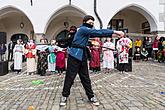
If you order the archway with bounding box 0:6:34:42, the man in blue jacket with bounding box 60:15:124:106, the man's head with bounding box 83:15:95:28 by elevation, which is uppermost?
the archway with bounding box 0:6:34:42

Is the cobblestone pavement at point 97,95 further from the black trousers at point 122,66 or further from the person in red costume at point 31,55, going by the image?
the person in red costume at point 31,55

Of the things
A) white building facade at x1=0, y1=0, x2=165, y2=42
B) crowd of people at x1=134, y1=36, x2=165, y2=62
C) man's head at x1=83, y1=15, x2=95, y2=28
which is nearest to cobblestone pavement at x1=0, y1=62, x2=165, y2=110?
man's head at x1=83, y1=15, x2=95, y2=28

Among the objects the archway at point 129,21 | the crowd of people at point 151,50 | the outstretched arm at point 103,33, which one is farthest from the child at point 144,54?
the outstretched arm at point 103,33

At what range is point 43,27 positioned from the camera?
17625mm

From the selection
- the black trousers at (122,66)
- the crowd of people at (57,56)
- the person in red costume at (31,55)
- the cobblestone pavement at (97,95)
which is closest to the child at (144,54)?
the crowd of people at (57,56)

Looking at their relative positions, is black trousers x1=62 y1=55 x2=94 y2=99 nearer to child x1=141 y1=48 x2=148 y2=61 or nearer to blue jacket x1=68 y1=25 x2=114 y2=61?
blue jacket x1=68 y1=25 x2=114 y2=61

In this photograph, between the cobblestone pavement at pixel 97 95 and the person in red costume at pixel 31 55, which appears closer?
the cobblestone pavement at pixel 97 95

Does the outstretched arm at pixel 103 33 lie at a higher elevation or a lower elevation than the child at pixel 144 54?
higher

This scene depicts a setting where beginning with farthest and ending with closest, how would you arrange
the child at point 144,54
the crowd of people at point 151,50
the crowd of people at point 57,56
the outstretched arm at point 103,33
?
the child at point 144,54
the crowd of people at point 151,50
the crowd of people at point 57,56
the outstretched arm at point 103,33

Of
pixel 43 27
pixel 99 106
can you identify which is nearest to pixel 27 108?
pixel 99 106

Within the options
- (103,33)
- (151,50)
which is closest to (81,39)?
(103,33)

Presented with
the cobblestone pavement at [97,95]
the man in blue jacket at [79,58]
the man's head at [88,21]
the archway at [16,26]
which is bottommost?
the cobblestone pavement at [97,95]

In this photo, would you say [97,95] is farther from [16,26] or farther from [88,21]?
[16,26]

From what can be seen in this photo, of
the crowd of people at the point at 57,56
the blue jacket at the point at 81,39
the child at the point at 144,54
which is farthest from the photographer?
the child at the point at 144,54
